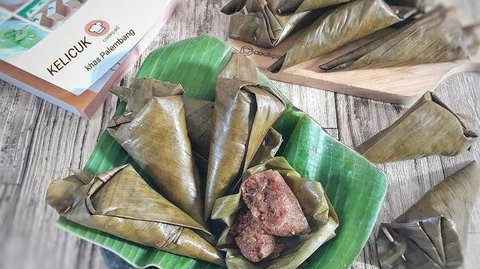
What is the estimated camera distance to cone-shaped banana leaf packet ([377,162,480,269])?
2.70 ft

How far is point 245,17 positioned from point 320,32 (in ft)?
0.52

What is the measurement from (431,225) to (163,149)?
17.3 inches

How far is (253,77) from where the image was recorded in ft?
3.00

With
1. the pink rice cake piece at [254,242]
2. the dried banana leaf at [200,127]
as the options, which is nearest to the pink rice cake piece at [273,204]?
→ the pink rice cake piece at [254,242]

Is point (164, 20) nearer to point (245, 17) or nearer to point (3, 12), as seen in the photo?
point (245, 17)

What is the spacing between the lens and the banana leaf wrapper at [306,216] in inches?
30.2

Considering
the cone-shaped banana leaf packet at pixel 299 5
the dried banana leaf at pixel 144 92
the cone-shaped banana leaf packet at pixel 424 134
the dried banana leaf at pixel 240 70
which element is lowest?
the cone-shaped banana leaf packet at pixel 424 134

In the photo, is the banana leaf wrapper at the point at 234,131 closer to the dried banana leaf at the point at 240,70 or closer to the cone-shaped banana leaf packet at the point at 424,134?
the dried banana leaf at the point at 240,70

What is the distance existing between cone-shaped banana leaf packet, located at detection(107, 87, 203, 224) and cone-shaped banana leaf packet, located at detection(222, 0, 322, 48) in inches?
14.0

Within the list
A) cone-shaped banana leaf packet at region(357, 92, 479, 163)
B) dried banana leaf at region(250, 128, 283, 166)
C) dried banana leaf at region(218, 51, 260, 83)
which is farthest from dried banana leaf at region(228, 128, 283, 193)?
cone-shaped banana leaf packet at region(357, 92, 479, 163)

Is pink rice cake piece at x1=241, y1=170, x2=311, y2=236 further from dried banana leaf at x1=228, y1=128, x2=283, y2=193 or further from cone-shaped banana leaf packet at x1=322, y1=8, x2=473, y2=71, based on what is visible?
cone-shaped banana leaf packet at x1=322, y1=8, x2=473, y2=71

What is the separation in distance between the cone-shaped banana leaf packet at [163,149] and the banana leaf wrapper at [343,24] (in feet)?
1.16

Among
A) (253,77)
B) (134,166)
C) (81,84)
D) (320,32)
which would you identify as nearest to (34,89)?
(81,84)

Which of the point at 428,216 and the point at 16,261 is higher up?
the point at 16,261
